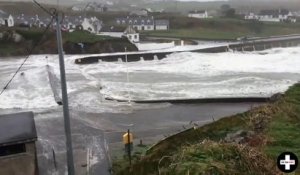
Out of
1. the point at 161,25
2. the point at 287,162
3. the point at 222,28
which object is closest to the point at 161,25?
the point at 161,25

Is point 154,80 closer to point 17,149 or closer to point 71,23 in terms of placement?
point 17,149

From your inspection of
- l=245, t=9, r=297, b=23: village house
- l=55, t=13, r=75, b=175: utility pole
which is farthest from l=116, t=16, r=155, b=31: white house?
l=55, t=13, r=75, b=175: utility pole

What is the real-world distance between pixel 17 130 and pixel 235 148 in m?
6.27

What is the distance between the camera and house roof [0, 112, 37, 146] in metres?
9.63

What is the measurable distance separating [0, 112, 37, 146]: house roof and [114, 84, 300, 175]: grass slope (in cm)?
267

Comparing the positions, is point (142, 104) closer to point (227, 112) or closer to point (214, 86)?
point (227, 112)

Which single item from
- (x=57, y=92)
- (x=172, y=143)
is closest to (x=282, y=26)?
(x=57, y=92)

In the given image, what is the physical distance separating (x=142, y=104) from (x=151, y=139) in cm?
724

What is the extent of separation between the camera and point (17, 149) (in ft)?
32.9

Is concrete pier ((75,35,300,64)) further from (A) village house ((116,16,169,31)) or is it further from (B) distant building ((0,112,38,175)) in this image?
(B) distant building ((0,112,38,175))

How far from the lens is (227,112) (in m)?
20.2

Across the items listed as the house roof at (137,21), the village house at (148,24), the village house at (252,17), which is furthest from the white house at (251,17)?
the house roof at (137,21)

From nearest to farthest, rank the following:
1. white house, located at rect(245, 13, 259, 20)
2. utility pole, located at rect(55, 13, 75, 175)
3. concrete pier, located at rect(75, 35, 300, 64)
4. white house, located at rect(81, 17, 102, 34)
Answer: utility pole, located at rect(55, 13, 75, 175)
concrete pier, located at rect(75, 35, 300, 64)
white house, located at rect(81, 17, 102, 34)
white house, located at rect(245, 13, 259, 20)

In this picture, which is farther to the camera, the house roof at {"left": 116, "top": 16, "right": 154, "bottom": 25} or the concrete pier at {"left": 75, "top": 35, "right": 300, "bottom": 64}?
the house roof at {"left": 116, "top": 16, "right": 154, "bottom": 25}
